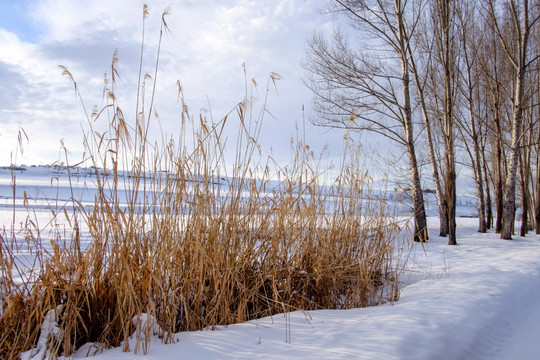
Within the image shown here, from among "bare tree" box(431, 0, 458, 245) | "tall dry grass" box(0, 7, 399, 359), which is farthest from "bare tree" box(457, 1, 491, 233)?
"tall dry grass" box(0, 7, 399, 359)

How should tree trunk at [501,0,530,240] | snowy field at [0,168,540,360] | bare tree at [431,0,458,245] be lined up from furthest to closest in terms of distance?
tree trunk at [501,0,530,240], bare tree at [431,0,458,245], snowy field at [0,168,540,360]

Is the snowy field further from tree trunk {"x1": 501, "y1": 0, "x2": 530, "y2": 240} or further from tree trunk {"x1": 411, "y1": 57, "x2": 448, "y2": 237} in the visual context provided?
tree trunk {"x1": 501, "y1": 0, "x2": 530, "y2": 240}

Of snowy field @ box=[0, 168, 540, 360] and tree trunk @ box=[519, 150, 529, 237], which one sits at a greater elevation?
tree trunk @ box=[519, 150, 529, 237]

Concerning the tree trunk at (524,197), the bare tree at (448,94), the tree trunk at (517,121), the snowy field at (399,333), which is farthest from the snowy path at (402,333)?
the tree trunk at (524,197)

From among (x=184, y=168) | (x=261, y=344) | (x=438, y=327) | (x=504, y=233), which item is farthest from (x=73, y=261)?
(x=504, y=233)

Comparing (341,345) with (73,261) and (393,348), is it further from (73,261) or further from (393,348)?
(73,261)

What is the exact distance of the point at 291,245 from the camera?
238 centimetres

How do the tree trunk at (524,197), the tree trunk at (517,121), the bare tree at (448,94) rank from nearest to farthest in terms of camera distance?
the bare tree at (448,94), the tree trunk at (517,121), the tree trunk at (524,197)

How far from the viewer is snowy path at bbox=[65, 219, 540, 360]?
1380 millimetres

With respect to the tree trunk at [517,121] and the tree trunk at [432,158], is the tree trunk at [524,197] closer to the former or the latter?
the tree trunk at [517,121]

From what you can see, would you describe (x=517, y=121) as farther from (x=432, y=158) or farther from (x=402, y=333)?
(x=402, y=333)

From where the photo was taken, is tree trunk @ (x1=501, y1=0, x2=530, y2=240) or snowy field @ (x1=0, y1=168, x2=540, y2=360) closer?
snowy field @ (x1=0, y1=168, x2=540, y2=360)

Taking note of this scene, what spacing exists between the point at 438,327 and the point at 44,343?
171 centimetres

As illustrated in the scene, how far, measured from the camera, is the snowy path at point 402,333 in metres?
1.38
